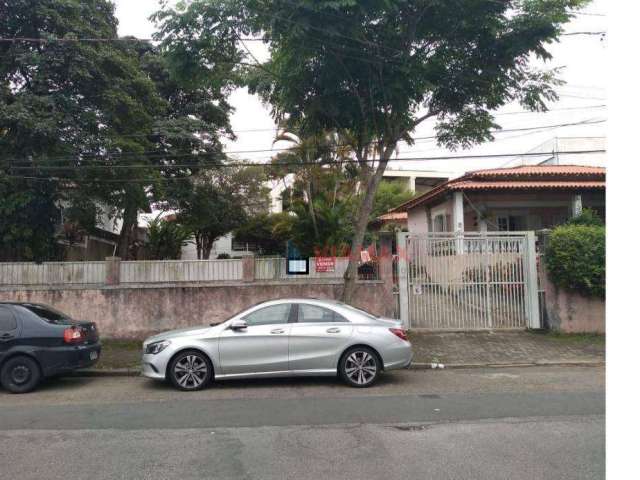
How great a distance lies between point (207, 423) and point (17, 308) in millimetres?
4499

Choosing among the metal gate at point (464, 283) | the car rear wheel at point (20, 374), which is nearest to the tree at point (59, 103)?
the car rear wheel at point (20, 374)

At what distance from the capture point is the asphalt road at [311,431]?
435 centimetres

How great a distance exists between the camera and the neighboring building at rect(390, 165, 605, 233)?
16.8m

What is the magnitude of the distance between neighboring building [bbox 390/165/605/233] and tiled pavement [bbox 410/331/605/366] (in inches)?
225

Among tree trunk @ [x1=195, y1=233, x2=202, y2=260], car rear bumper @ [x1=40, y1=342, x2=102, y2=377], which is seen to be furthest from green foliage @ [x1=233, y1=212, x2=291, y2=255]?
car rear bumper @ [x1=40, y1=342, x2=102, y2=377]

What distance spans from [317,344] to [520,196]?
41.1ft

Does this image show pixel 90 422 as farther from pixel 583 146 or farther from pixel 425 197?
pixel 583 146

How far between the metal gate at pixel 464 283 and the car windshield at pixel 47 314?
24.9 feet

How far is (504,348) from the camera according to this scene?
11062mm

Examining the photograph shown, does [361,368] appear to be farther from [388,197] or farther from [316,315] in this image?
[388,197]

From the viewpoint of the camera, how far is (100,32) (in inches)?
543

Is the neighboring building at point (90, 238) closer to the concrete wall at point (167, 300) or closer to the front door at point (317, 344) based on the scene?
the concrete wall at point (167, 300)

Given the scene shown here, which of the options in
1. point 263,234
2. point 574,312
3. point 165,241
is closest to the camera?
point 574,312

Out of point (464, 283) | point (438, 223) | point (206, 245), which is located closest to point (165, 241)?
point (206, 245)
